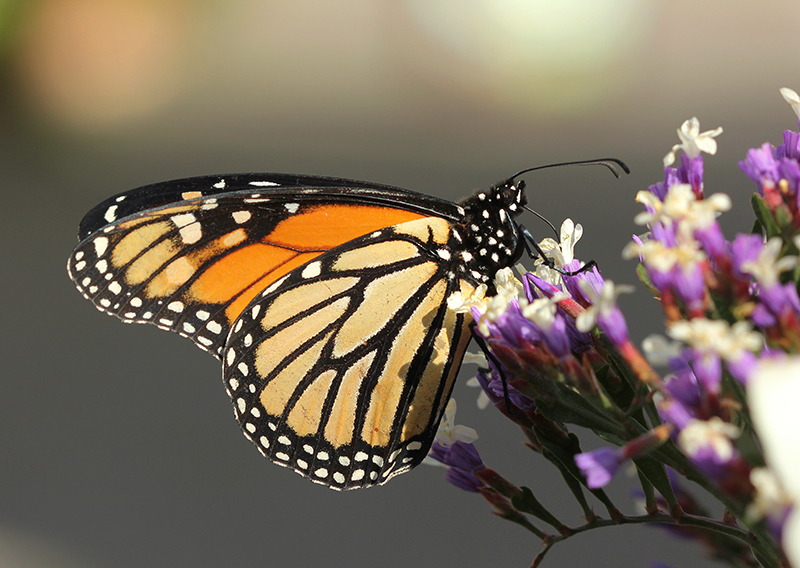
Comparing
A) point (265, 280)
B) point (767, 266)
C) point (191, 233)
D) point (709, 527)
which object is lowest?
point (709, 527)

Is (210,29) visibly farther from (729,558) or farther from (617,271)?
(729,558)

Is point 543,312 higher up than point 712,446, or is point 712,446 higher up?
point 543,312

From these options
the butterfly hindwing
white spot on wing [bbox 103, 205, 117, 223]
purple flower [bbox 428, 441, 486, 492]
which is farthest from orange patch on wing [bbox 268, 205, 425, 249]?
purple flower [bbox 428, 441, 486, 492]

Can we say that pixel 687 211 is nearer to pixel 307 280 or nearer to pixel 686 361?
pixel 686 361

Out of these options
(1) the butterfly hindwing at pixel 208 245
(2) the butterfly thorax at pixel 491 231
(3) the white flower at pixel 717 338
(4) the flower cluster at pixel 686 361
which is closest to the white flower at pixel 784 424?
(4) the flower cluster at pixel 686 361

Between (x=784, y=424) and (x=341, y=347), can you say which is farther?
(x=341, y=347)

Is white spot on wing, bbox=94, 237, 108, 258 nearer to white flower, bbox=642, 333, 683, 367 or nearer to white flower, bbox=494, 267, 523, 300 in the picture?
white flower, bbox=494, 267, 523, 300

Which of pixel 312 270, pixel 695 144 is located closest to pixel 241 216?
pixel 312 270
